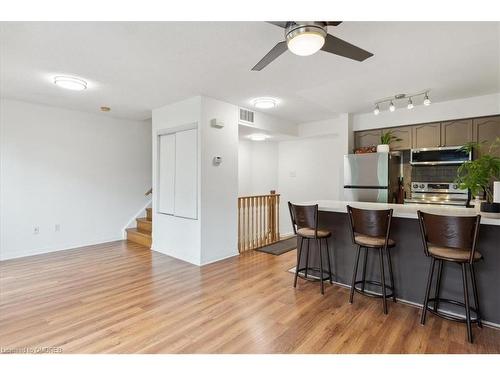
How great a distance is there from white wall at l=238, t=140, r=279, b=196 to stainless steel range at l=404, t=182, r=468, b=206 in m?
3.17

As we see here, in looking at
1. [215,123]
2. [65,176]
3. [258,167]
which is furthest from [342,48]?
[65,176]

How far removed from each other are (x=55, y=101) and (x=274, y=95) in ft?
11.5

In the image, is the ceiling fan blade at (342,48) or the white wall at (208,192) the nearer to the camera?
the ceiling fan blade at (342,48)

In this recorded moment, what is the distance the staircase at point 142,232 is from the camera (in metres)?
5.22

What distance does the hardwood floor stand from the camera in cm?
208

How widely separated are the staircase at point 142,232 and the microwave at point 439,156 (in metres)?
4.89

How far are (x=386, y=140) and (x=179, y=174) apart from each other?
3.59 metres

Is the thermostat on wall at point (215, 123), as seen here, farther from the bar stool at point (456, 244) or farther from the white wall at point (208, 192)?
the bar stool at point (456, 244)

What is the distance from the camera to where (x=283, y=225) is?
22.2 feet

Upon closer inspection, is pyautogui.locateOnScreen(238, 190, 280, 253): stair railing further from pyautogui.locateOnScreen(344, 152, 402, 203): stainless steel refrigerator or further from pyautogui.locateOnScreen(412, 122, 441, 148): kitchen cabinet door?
pyautogui.locateOnScreen(412, 122, 441, 148): kitchen cabinet door

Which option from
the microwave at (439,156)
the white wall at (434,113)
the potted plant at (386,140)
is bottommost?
the microwave at (439,156)

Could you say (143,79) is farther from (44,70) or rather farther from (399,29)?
(399,29)

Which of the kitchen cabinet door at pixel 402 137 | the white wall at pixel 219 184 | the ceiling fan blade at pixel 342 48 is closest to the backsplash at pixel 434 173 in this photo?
the kitchen cabinet door at pixel 402 137
